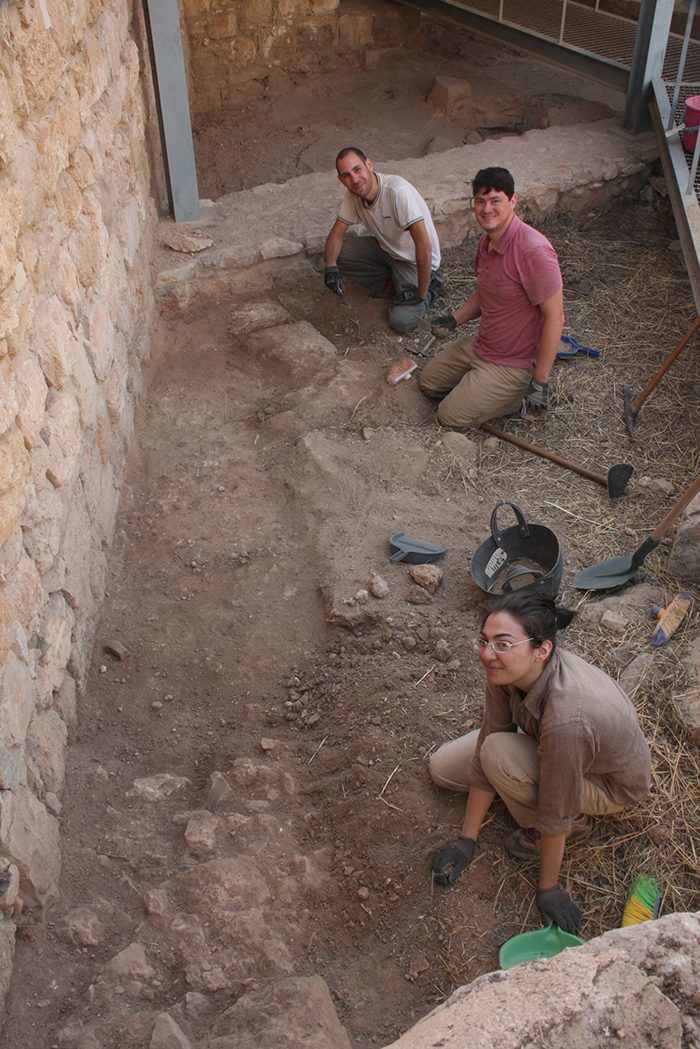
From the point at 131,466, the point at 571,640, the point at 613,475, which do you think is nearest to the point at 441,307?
the point at 613,475

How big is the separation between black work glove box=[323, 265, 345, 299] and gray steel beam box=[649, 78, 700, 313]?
2.29 meters

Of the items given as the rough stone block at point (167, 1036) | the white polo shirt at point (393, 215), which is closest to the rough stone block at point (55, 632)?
the rough stone block at point (167, 1036)

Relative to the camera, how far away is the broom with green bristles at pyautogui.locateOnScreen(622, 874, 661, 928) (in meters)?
2.54

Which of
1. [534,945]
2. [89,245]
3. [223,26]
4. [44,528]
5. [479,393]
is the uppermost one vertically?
→ [223,26]

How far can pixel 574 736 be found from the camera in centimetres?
241

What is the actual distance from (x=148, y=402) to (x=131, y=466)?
68 centimetres

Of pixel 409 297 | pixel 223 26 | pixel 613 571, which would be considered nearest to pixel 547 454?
pixel 613 571

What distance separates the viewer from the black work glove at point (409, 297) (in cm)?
561

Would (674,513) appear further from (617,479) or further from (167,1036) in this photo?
(167,1036)

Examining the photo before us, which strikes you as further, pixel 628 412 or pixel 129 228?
pixel 628 412

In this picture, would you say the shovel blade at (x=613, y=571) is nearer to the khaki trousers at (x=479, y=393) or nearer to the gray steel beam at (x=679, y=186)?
the khaki trousers at (x=479, y=393)

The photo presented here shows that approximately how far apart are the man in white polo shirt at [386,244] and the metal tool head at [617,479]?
1.96 metres

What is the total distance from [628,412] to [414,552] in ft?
6.21

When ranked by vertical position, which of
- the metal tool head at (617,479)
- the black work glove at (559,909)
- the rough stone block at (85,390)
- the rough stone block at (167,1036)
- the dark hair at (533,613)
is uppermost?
the rough stone block at (85,390)
